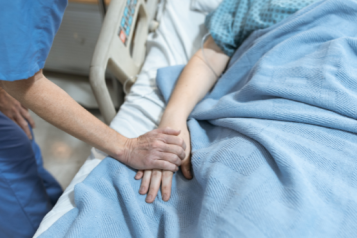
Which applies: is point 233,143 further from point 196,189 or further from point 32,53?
point 32,53

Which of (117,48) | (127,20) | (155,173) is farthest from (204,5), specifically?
(155,173)

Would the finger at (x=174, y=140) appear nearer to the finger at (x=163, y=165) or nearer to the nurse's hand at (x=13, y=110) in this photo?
the finger at (x=163, y=165)

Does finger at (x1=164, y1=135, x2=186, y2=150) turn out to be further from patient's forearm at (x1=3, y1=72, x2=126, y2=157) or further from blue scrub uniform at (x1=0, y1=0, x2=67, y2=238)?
blue scrub uniform at (x1=0, y1=0, x2=67, y2=238)

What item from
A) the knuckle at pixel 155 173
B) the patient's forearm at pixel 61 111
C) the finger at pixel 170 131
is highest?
the patient's forearm at pixel 61 111

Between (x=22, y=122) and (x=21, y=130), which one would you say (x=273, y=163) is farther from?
(x=22, y=122)

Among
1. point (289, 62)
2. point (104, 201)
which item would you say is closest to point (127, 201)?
point (104, 201)

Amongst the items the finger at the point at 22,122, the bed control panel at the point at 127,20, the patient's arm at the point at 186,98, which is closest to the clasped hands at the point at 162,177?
the patient's arm at the point at 186,98

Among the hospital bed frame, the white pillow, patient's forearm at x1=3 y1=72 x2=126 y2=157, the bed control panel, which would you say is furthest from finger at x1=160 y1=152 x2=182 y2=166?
the white pillow

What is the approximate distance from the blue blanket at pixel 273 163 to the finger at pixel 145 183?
0.02 m

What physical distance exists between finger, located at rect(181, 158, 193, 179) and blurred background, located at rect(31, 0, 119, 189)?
69cm

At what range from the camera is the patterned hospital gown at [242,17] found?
32.9 inches

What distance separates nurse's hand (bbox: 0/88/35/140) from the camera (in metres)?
0.86

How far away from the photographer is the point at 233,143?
57cm

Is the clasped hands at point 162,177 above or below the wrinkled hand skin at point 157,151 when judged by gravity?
below
